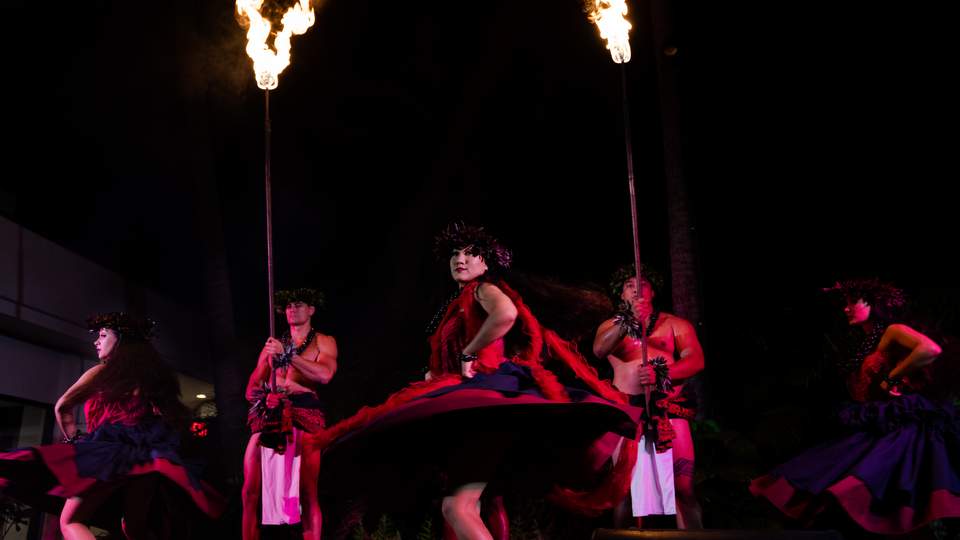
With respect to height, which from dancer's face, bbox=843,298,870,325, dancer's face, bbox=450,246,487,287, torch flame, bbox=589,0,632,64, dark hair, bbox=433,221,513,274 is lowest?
dancer's face, bbox=843,298,870,325

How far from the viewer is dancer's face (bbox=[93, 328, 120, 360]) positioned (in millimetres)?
7820

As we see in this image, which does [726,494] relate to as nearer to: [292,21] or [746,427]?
[746,427]

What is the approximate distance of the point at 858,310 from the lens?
7.19 m

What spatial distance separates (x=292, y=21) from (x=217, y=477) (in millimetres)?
4677

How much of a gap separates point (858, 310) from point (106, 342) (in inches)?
235

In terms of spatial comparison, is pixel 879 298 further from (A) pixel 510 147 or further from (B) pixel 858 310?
(A) pixel 510 147

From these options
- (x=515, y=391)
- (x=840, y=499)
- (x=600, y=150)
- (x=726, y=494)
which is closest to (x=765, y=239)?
(x=600, y=150)

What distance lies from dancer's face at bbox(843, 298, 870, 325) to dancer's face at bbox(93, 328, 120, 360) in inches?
230

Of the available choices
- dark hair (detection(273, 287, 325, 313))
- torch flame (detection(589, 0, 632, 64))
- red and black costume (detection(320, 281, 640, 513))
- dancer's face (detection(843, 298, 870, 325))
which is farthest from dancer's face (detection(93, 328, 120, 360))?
dancer's face (detection(843, 298, 870, 325))

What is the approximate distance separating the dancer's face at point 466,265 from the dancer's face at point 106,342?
3449 millimetres

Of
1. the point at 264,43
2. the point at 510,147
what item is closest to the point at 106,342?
the point at 264,43

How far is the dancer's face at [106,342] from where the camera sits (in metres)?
7.82

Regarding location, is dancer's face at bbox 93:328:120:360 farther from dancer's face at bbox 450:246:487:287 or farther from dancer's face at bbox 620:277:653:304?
dancer's face at bbox 620:277:653:304

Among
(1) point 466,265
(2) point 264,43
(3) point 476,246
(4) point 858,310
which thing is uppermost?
(2) point 264,43
